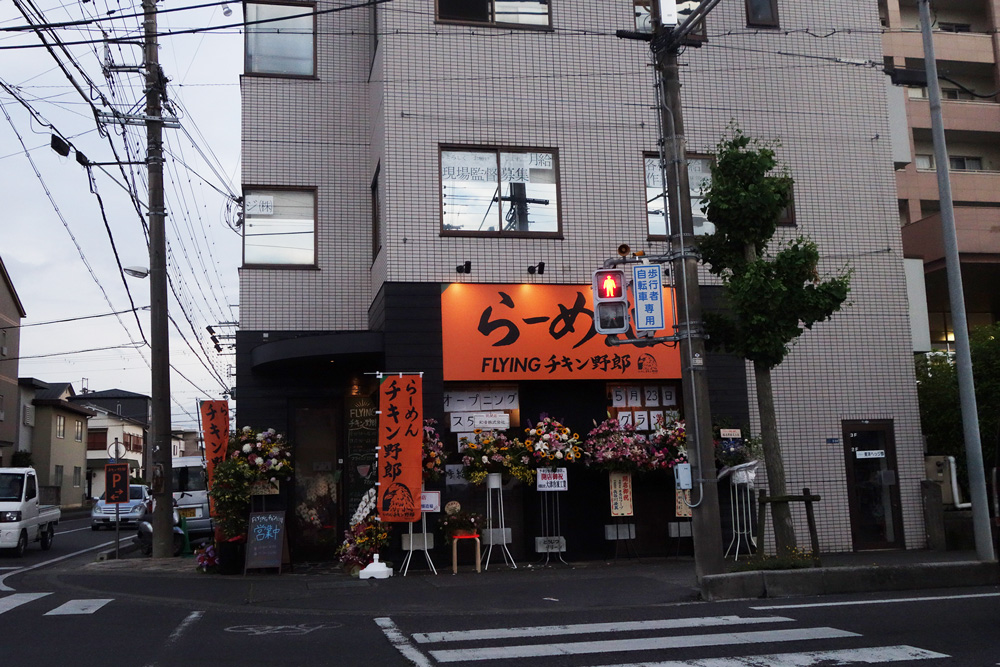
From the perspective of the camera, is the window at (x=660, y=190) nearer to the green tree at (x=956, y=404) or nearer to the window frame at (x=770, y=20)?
the window frame at (x=770, y=20)

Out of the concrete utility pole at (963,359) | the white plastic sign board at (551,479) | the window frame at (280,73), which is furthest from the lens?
the window frame at (280,73)

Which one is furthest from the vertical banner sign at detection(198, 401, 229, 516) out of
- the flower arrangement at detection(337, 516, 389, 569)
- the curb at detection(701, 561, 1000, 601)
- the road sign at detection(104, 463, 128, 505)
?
the curb at detection(701, 561, 1000, 601)

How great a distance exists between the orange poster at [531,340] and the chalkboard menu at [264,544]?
372 centimetres

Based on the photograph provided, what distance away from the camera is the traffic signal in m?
12.4

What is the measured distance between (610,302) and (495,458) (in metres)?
3.56

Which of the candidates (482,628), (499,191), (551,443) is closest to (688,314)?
(551,443)

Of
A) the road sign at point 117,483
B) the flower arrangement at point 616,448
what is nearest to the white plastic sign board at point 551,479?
the flower arrangement at point 616,448

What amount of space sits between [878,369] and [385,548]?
960 centimetres

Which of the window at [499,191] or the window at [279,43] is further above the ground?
the window at [279,43]

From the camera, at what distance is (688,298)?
1259 cm

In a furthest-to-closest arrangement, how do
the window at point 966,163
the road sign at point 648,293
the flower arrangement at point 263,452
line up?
the window at point 966,163 → the flower arrangement at point 263,452 → the road sign at point 648,293

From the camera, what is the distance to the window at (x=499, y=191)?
1590 cm

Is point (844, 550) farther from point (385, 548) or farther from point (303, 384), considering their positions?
point (303, 384)

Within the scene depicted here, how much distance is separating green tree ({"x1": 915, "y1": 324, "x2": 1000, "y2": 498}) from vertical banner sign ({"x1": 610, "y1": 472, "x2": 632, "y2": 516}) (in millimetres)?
7026
